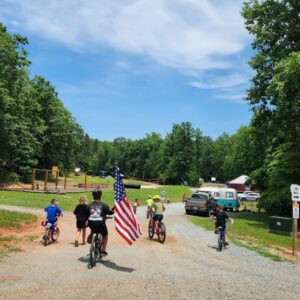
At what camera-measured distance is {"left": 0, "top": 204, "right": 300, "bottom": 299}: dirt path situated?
8.73 meters

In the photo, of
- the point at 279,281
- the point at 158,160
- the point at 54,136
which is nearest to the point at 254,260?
the point at 279,281

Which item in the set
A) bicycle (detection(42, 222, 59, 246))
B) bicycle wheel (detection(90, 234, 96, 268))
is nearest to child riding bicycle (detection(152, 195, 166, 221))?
bicycle (detection(42, 222, 59, 246))

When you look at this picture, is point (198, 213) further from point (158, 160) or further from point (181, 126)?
point (158, 160)

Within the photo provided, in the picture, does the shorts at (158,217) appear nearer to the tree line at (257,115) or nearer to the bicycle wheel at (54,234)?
the bicycle wheel at (54,234)

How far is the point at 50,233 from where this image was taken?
51.1 ft

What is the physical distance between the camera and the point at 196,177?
117562 mm

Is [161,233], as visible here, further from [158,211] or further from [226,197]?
[226,197]

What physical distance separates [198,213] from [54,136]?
44983 millimetres

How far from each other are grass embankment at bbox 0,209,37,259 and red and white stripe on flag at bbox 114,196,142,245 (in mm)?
3575

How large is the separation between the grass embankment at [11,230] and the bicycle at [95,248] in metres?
3.06

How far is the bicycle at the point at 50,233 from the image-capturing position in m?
15.1

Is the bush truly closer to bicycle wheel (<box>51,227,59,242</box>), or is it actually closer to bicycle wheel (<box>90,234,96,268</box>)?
bicycle wheel (<box>51,227,59,242</box>)

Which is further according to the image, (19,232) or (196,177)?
(196,177)

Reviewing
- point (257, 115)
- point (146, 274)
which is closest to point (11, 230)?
point (146, 274)
